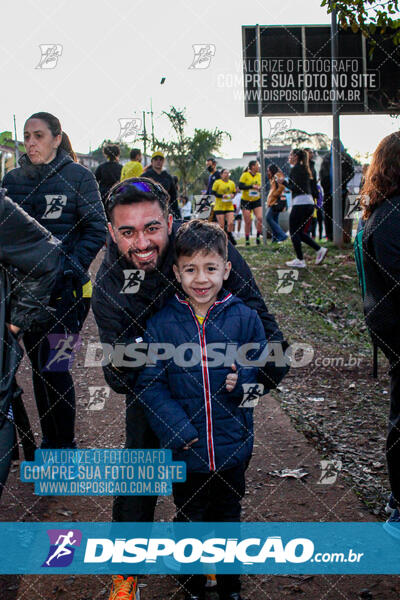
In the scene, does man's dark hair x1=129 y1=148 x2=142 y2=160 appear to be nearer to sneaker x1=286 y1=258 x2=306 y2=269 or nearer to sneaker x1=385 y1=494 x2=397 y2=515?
sneaker x1=286 y1=258 x2=306 y2=269

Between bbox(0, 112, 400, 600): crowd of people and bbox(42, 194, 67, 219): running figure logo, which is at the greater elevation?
bbox(42, 194, 67, 219): running figure logo

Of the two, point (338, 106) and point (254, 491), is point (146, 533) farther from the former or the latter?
point (338, 106)

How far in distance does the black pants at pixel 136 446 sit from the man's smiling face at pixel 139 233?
24.3 inches

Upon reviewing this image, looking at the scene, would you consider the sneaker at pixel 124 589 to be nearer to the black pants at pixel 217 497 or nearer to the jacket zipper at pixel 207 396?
the black pants at pixel 217 497

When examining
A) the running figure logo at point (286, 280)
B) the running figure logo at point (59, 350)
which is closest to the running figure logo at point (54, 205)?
the running figure logo at point (59, 350)

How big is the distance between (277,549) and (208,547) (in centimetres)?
46

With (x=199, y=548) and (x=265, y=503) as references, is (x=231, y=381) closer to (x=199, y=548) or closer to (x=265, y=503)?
(x=199, y=548)

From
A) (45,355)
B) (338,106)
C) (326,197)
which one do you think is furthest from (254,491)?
(326,197)

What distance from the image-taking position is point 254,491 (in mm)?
3611

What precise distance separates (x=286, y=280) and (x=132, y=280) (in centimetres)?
755

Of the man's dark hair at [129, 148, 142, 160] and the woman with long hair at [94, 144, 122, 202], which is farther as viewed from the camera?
the man's dark hair at [129, 148, 142, 160]

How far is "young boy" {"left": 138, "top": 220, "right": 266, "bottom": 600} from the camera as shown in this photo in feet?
8.21

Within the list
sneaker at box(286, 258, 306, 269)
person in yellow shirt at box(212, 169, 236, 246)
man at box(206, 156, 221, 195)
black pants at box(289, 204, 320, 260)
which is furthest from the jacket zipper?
man at box(206, 156, 221, 195)

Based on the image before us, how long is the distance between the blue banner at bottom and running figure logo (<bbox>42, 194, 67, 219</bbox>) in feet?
6.02
